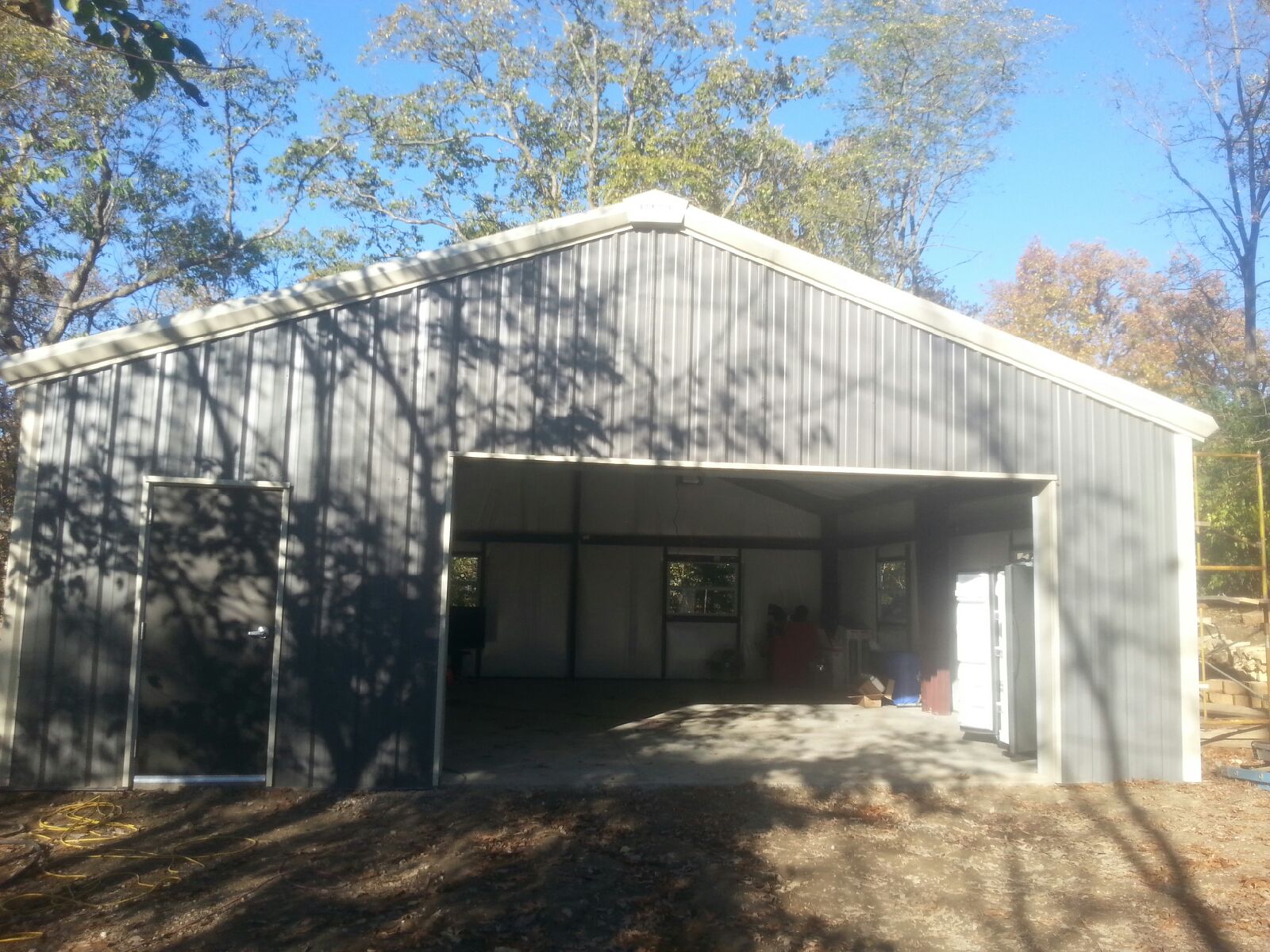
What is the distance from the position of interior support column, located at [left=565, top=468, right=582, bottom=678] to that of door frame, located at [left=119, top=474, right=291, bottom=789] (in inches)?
359

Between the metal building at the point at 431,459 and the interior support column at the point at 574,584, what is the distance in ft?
25.7

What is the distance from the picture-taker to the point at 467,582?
57.6ft

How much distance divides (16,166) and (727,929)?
1403 centimetres

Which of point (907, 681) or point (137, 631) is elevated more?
point (137, 631)

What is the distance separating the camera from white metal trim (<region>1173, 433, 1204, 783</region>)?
9.44 meters

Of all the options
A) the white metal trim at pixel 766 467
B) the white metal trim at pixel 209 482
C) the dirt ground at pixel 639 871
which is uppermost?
the white metal trim at pixel 766 467

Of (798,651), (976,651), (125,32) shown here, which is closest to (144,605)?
(125,32)

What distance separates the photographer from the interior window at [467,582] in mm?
17438

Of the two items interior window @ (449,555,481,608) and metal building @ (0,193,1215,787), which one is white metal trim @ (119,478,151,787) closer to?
metal building @ (0,193,1215,787)

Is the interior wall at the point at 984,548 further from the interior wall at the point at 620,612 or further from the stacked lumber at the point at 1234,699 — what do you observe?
the interior wall at the point at 620,612

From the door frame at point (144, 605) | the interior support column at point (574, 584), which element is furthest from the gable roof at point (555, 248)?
the interior support column at point (574, 584)

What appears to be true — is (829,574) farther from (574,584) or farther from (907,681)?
(574,584)

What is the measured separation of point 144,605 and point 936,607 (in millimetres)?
9903

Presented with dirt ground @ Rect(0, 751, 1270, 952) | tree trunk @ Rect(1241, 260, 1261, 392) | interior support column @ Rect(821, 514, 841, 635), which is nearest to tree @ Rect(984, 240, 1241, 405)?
tree trunk @ Rect(1241, 260, 1261, 392)
